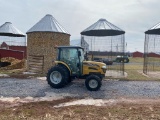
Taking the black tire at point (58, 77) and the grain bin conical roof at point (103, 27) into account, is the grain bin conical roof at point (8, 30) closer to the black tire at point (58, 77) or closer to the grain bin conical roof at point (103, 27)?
the grain bin conical roof at point (103, 27)

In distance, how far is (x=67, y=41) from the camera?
20.4 m

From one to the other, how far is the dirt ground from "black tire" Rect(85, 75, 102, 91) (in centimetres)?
175

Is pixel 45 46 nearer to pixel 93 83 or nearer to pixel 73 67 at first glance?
pixel 73 67

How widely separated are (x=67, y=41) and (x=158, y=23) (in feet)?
27.0

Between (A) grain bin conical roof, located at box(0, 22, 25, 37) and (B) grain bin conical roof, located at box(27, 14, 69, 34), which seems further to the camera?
(A) grain bin conical roof, located at box(0, 22, 25, 37)

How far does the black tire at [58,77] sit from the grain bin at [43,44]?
288 inches

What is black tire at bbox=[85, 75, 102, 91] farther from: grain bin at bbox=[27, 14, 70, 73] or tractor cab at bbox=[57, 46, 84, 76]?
grain bin at bbox=[27, 14, 70, 73]

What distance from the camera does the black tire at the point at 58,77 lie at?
11820 millimetres

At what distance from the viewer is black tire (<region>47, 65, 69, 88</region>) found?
1182 cm

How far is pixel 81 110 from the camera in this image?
25.8 ft

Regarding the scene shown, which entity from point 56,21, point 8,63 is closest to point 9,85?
point 56,21

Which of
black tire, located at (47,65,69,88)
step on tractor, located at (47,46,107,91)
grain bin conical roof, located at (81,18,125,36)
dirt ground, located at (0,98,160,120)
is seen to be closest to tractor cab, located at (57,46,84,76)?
step on tractor, located at (47,46,107,91)

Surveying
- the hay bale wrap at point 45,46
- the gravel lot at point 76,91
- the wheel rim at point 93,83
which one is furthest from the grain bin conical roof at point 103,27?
the wheel rim at point 93,83

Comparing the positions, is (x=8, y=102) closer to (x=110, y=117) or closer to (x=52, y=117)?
(x=52, y=117)
